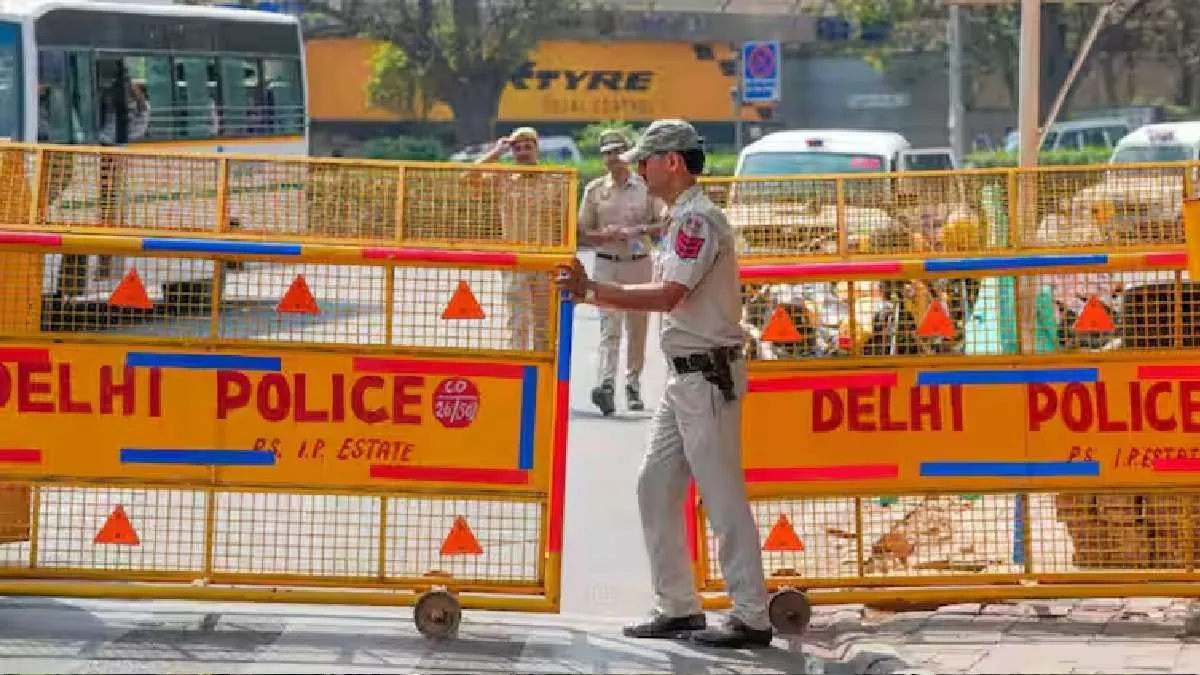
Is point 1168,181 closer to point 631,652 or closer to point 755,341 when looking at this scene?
point 755,341

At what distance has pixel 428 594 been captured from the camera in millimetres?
7648

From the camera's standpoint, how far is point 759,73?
4541 cm

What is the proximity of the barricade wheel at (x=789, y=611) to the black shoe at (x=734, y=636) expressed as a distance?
300 millimetres

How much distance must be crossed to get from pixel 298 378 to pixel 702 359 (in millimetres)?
1444

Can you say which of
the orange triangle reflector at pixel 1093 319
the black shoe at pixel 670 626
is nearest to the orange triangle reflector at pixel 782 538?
the black shoe at pixel 670 626

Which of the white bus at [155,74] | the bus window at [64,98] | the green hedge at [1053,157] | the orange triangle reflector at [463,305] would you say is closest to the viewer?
the orange triangle reflector at [463,305]

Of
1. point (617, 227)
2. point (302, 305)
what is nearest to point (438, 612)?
point (302, 305)

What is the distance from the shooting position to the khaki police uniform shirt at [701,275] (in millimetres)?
7367

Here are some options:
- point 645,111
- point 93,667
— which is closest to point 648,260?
point 93,667

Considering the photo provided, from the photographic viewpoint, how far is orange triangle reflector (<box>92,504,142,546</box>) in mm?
7758

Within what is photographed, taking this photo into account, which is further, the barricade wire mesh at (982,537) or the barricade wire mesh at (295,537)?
the barricade wire mesh at (982,537)

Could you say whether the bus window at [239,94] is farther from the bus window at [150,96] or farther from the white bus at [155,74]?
the bus window at [150,96]

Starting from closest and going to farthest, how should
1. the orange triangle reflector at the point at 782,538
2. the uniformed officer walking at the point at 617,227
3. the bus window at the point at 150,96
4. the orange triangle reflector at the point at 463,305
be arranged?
the orange triangle reflector at the point at 463,305, the orange triangle reflector at the point at 782,538, the uniformed officer walking at the point at 617,227, the bus window at the point at 150,96

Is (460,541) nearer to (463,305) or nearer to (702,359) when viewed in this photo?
(463,305)
